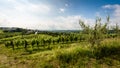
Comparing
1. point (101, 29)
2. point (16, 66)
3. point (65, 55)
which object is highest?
point (101, 29)

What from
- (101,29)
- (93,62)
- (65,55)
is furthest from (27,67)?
(101,29)

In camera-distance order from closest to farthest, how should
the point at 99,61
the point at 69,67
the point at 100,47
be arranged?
the point at 69,67 → the point at 99,61 → the point at 100,47

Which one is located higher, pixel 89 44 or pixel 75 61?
pixel 89 44

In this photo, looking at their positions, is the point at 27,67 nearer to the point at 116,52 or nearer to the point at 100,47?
the point at 100,47

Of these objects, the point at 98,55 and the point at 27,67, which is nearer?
the point at 27,67

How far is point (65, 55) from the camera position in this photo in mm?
13484

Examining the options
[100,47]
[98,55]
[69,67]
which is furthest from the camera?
[100,47]

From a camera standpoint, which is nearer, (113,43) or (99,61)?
(99,61)

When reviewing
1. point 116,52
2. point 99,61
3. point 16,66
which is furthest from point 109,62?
point 16,66

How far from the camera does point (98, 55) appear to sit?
547 inches

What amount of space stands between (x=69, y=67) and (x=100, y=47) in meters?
4.62

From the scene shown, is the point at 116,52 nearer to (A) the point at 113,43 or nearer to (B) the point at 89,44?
(A) the point at 113,43

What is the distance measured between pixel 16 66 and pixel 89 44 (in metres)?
7.62

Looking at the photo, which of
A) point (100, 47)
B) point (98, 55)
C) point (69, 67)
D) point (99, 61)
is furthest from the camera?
point (100, 47)
